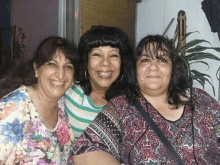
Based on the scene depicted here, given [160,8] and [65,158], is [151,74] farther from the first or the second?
[160,8]

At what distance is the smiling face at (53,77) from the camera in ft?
5.05

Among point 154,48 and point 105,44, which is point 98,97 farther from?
point 154,48

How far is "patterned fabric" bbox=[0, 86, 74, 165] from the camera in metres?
1.24

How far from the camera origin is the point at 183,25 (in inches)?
131

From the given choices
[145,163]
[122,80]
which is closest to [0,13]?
[122,80]

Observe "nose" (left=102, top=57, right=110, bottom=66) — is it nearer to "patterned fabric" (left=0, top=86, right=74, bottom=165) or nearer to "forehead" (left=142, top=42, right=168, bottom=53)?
"forehead" (left=142, top=42, right=168, bottom=53)

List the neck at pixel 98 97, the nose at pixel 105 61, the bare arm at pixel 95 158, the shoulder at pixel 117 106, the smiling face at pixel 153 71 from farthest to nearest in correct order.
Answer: the neck at pixel 98 97, the nose at pixel 105 61, the smiling face at pixel 153 71, the shoulder at pixel 117 106, the bare arm at pixel 95 158

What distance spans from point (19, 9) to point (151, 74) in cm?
261

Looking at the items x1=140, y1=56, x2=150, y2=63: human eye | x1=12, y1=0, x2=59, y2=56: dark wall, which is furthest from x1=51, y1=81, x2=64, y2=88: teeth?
x1=12, y1=0, x2=59, y2=56: dark wall

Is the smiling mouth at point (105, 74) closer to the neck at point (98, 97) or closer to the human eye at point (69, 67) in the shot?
the neck at point (98, 97)

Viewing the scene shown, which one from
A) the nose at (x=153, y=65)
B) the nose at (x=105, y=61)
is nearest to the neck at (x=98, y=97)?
the nose at (x=105, y=61)

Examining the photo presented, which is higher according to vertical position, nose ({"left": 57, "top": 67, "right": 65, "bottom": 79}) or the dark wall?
the dark wall

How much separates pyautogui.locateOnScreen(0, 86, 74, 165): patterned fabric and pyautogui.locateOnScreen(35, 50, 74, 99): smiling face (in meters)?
0.13

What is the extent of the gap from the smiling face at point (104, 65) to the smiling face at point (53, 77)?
376 millimetres
